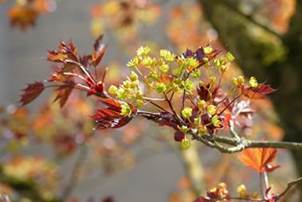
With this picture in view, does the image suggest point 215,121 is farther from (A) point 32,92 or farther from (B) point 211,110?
(A) point 32,92

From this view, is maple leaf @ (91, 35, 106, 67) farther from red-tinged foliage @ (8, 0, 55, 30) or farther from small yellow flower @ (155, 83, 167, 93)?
red-tinged foliage @ (8, 0, 55, 30)

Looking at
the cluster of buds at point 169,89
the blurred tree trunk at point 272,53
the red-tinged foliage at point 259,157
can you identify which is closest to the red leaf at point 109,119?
the cluster of buds at point 169,89

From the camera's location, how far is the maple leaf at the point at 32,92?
3.49 feet

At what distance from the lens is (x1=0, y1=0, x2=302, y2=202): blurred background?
196cm

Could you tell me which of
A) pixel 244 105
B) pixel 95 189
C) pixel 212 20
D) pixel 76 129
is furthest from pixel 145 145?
pixel 244 105

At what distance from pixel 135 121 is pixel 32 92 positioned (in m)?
2.95

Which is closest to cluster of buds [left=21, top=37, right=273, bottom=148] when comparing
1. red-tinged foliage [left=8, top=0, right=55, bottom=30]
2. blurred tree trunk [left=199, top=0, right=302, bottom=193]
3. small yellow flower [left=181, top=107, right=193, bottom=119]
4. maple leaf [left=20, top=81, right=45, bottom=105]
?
small yellow flower [left=181, top=107, right=193, bottom=119]

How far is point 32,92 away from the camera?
1.07 meters

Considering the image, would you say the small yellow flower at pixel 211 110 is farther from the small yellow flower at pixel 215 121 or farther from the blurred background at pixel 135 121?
the blurred background at pixel 135 121

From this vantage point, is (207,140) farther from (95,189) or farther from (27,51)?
(27,51)

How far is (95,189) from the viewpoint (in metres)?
5.39

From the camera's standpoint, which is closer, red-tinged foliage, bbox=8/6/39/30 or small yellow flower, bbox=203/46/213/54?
small yellow flower, bbox=203/46/213/54

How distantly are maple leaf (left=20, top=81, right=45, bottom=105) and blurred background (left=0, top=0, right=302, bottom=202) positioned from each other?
9 cm

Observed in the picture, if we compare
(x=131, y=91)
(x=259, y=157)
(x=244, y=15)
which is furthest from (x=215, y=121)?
(x=244, y=15)
